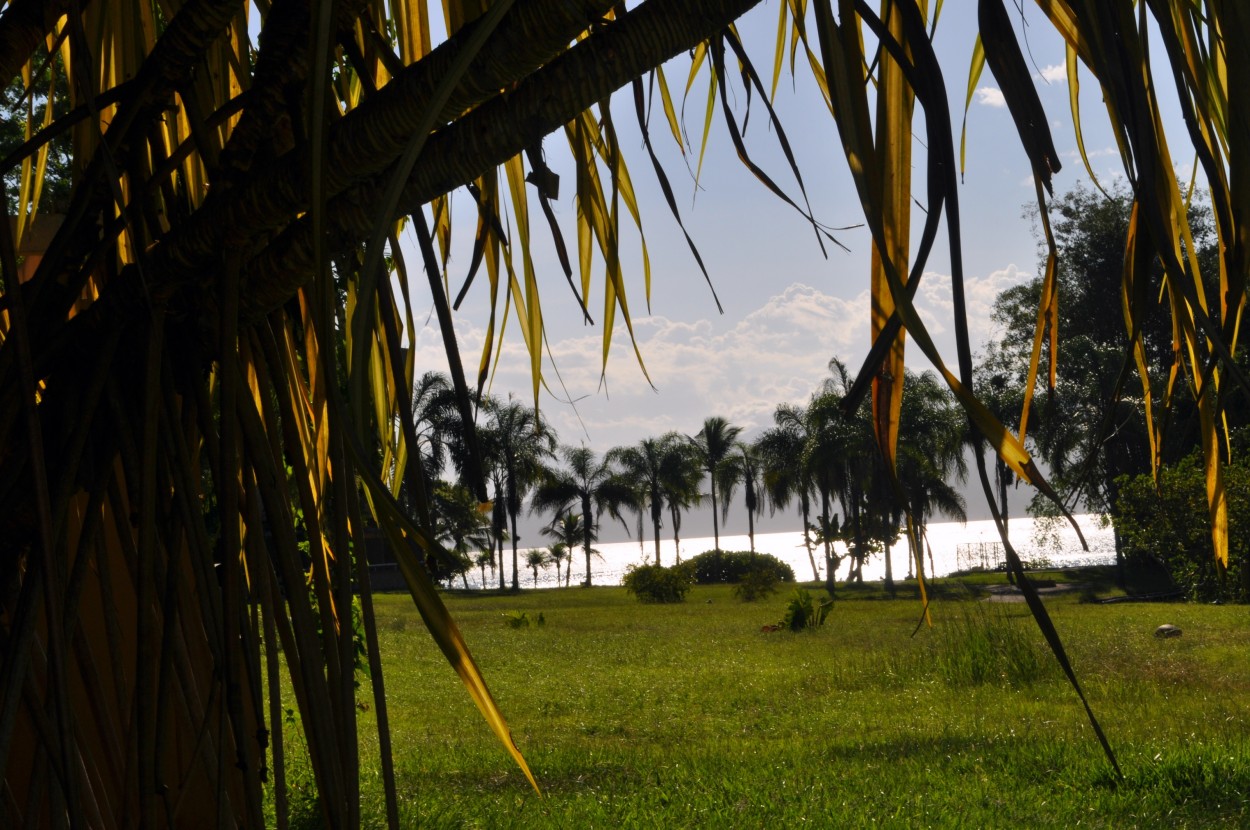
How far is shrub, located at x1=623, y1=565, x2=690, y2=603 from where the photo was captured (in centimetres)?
2822

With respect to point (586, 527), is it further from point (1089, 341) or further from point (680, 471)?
point (1089, 341)

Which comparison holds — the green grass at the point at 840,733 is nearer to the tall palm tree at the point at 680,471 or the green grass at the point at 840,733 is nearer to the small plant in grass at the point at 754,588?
the small plant in grass at the point at 754,588

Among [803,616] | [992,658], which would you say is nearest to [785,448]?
[803,616]

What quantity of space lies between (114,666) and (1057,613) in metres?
18.8

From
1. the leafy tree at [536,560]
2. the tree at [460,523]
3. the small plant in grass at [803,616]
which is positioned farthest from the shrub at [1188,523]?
the leafy tree at [536,560]

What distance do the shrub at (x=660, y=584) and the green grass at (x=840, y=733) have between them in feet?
43.6

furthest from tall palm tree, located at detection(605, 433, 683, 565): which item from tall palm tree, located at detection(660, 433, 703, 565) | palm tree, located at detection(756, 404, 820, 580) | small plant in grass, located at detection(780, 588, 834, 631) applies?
small plant in grass, located at detection(780, 588, 834, 631)

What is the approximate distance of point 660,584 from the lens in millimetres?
28328

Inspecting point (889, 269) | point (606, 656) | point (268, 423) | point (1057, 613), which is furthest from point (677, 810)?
point (1057, 613)

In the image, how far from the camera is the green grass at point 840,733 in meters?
4.68

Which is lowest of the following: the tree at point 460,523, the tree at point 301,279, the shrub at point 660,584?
the shrub at point 660,584

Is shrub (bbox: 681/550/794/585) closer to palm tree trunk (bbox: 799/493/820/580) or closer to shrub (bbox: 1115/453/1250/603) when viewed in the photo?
palm tree trunk (bbox: 799/493/820/580)

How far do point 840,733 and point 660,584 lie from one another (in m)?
21.3

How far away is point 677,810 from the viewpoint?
4.80 m
